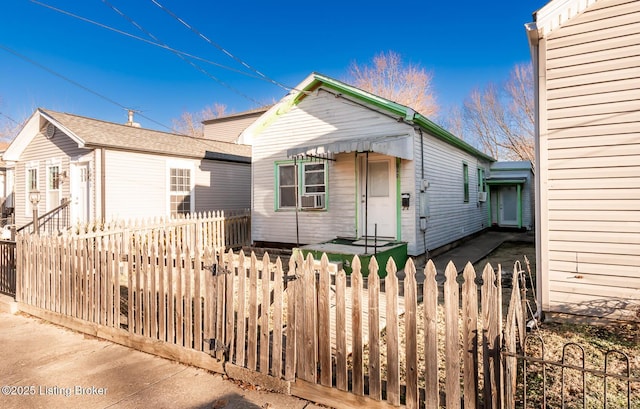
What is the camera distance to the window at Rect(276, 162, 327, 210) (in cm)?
1052

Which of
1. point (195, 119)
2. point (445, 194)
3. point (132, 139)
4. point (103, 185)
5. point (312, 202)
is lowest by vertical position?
point (312, 202)

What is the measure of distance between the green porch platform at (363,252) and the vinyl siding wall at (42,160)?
797cm

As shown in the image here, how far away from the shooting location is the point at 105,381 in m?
3.51

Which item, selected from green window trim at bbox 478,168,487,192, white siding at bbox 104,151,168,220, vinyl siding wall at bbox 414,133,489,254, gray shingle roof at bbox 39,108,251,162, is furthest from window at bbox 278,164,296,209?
green window trim at bbox 478,168,487,192

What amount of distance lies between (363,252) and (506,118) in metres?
28.9

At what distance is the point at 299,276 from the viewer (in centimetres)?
323

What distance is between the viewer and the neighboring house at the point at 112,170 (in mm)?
11445

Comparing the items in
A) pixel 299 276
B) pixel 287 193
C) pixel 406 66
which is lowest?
pixel 299 276

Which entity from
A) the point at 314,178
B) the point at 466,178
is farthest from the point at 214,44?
the point at 466,178

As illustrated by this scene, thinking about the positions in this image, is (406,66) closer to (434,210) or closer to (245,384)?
(434,210)

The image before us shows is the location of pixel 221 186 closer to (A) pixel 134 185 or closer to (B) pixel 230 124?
(A) pixel 134 185

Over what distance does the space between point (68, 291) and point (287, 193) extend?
6835 mm

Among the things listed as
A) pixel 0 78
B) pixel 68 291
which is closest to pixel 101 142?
pixel 68 291

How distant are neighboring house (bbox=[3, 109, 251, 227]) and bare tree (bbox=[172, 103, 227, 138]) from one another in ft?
81.3
